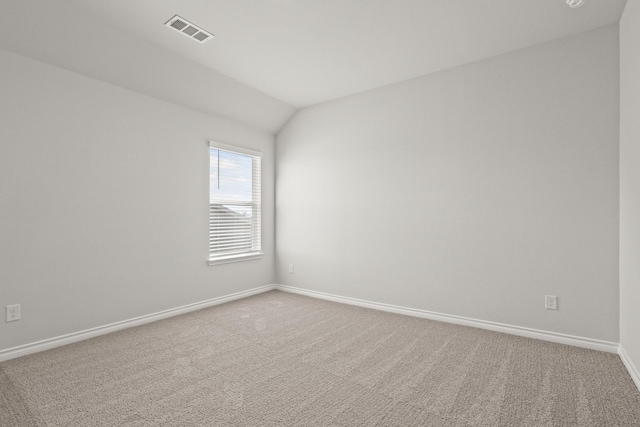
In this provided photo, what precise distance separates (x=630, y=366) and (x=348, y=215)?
111 inches

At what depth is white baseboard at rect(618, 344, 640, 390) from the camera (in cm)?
205

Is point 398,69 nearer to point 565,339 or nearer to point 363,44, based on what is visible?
point 363,44

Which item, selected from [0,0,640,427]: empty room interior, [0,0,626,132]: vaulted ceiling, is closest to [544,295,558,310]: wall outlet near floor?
[0,0,640,427]: empty room interior

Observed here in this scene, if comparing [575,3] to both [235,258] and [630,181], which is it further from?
[235,258]

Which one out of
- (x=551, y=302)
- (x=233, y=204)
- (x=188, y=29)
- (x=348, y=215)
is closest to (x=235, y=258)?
(x=233, y=204)

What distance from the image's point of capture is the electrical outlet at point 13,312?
8.07 ft

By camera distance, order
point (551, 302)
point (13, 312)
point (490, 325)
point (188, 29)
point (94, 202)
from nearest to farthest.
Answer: point (13, 312), point (188, 29), point (551, 302), point (94, 202), point (490, 325)

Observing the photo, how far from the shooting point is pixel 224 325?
3.22 meters

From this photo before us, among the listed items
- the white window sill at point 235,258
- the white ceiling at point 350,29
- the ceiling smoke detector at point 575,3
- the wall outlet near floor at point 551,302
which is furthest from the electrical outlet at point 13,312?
the ceiling smoke detector at point 575,3

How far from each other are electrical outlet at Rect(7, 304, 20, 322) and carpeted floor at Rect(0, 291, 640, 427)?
0.32 m

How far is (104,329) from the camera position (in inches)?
117

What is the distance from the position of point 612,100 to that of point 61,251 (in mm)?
4794

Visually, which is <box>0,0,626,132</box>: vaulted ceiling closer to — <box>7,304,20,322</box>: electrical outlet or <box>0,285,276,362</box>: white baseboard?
<box>7,304,20,322</box>: electrical outlet

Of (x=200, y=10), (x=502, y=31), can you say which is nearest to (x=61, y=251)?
(x=200, y=10)
